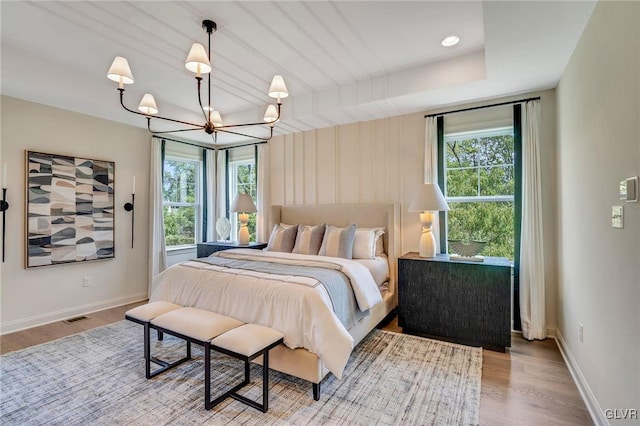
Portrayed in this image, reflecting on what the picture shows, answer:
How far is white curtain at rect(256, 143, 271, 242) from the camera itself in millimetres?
4980

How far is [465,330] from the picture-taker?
295cm

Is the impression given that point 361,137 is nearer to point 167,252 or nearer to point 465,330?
point 465,330

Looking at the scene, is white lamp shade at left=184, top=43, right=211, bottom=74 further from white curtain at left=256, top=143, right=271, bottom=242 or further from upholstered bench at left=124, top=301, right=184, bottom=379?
white curtain at left=256, top=143, right=271, bottom=242

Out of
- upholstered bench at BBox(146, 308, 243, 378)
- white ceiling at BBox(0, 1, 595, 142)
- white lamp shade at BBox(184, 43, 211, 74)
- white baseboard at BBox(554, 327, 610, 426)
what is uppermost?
white ceiling at BBox(0, 1, 595, 142)

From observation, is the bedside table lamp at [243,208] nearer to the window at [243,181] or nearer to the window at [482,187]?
the window at [243,181]

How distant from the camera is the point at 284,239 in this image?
4.04 metres

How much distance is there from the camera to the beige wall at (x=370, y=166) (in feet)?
10.2

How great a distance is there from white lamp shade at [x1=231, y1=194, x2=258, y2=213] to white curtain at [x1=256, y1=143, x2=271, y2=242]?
265 mm

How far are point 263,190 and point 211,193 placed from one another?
118cm

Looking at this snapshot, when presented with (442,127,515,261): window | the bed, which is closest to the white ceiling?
(442,127,515,261): window

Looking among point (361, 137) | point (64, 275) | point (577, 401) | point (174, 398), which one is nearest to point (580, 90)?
point (577, 401)

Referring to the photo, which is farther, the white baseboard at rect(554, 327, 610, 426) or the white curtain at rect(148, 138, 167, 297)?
the white curtain at rect(148, 138, 167, 297)

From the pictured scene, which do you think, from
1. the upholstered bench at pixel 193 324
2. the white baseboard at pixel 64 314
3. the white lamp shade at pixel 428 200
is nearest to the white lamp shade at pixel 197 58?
the upholstered bench at pixel 193 324

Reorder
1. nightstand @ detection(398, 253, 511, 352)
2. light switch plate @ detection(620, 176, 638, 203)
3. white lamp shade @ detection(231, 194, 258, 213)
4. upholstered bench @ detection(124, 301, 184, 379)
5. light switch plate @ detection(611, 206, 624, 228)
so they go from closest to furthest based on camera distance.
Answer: light switch plate @ detection(620, 176, 638, 203) < light switch plate @ detection(611, 206, 624, 228) < upholstered bench @ detection(124, 301, 184, 379) < nightstand @ detection(398, 253, 511, 352) < white lamp shade @ detection(231, 194, 258, 213)
